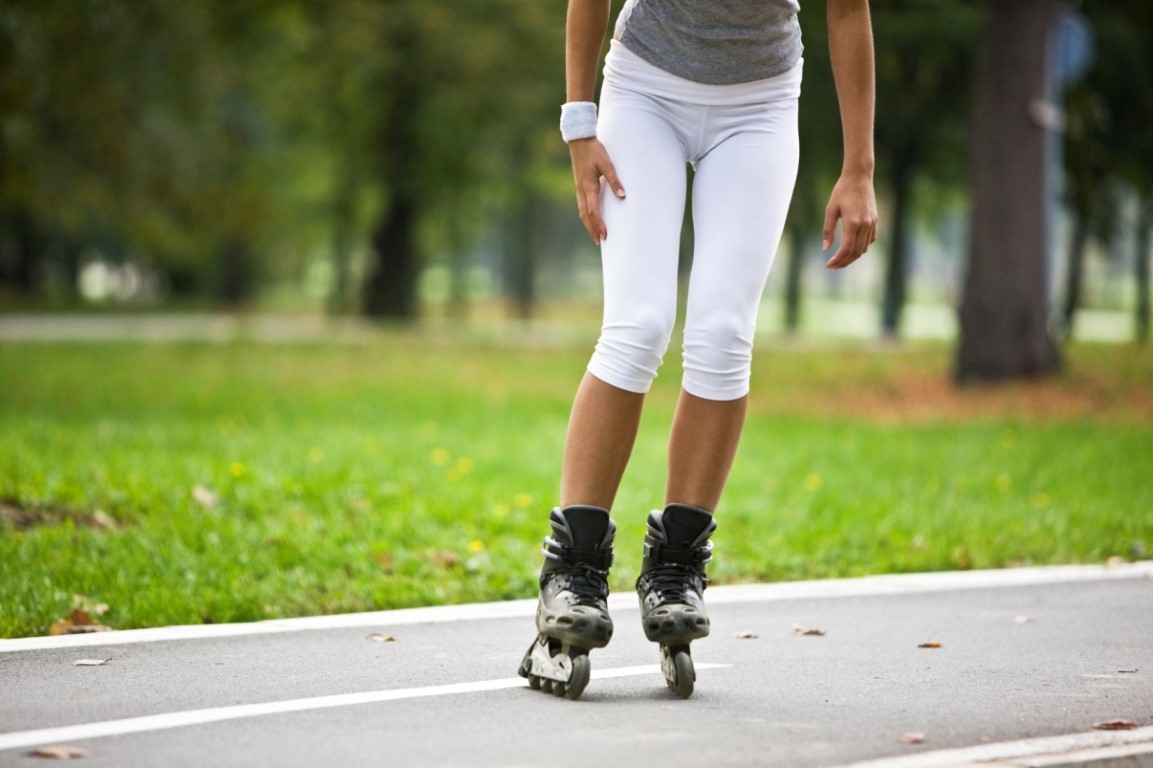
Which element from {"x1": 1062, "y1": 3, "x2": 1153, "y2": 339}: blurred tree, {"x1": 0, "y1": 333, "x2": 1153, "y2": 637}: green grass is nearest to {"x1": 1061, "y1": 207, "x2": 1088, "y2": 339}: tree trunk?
{"x1": 1062, "y1": 3, "x2": 1153, "y2": 339}: blurred tree

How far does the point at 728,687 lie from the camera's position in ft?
12.9

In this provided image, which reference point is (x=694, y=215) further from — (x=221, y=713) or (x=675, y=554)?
(x=221, y=713)

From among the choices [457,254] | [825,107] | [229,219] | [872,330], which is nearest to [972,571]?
[825,107]

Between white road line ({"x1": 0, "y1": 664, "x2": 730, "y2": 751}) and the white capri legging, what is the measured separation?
80cm

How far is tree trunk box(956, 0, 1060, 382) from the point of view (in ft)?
48.5

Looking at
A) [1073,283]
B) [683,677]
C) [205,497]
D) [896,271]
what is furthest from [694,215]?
[896,271]

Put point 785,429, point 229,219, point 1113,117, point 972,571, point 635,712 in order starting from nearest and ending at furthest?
point 635,712 < point 972,571 < point 785,429 < point 1113,117 < point 229,219

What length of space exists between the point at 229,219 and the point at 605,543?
21.3 m

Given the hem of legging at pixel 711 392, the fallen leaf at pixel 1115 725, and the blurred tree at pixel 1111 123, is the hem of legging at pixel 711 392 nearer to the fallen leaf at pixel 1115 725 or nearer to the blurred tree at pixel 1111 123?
the fallen leaf at pixel 1115 725

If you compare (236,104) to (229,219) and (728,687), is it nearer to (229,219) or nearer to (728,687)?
(229,219)

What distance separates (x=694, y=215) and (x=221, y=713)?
1.56 metres

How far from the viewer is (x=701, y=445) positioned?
389 cm

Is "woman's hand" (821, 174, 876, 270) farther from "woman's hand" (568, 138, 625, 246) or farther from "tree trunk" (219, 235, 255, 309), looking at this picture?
"tree trunk" (219, 235, 255, 309)

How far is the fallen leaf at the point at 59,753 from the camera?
3146 millimetres
